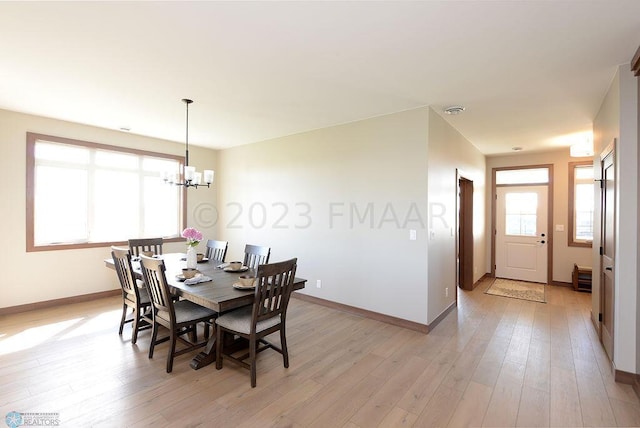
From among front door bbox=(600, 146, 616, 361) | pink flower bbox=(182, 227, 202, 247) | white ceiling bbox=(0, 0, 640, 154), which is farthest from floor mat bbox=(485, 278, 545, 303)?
pink flower bbox=(182, 227, 202, 247)

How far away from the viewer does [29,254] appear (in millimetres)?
4227

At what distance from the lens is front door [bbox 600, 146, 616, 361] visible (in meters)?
2.80

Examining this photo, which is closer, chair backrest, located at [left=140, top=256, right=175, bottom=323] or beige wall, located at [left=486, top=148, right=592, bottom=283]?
chair backrest, located at [left=140, top=256, right=175, bottom=323]

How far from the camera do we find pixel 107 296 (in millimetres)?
4883

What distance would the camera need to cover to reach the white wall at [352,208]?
3.74 meters

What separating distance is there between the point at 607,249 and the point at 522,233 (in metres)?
3.59

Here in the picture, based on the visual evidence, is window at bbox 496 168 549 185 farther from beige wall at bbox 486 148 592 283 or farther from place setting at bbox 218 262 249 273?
place setting at bbox 218 262 249 273

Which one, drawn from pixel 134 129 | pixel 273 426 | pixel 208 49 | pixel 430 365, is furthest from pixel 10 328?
pixel 430 365

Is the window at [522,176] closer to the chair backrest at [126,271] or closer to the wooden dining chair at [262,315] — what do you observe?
the wooden dining chair at [262,315]

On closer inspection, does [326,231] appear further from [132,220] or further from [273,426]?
[132,220]

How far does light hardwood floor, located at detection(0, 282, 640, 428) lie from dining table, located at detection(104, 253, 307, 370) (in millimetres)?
218

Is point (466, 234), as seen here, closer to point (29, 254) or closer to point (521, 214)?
point (521, 214)

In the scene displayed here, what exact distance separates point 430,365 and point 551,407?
3.02 ft

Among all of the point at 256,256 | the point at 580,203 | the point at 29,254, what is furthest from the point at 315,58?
the point at 580,203
